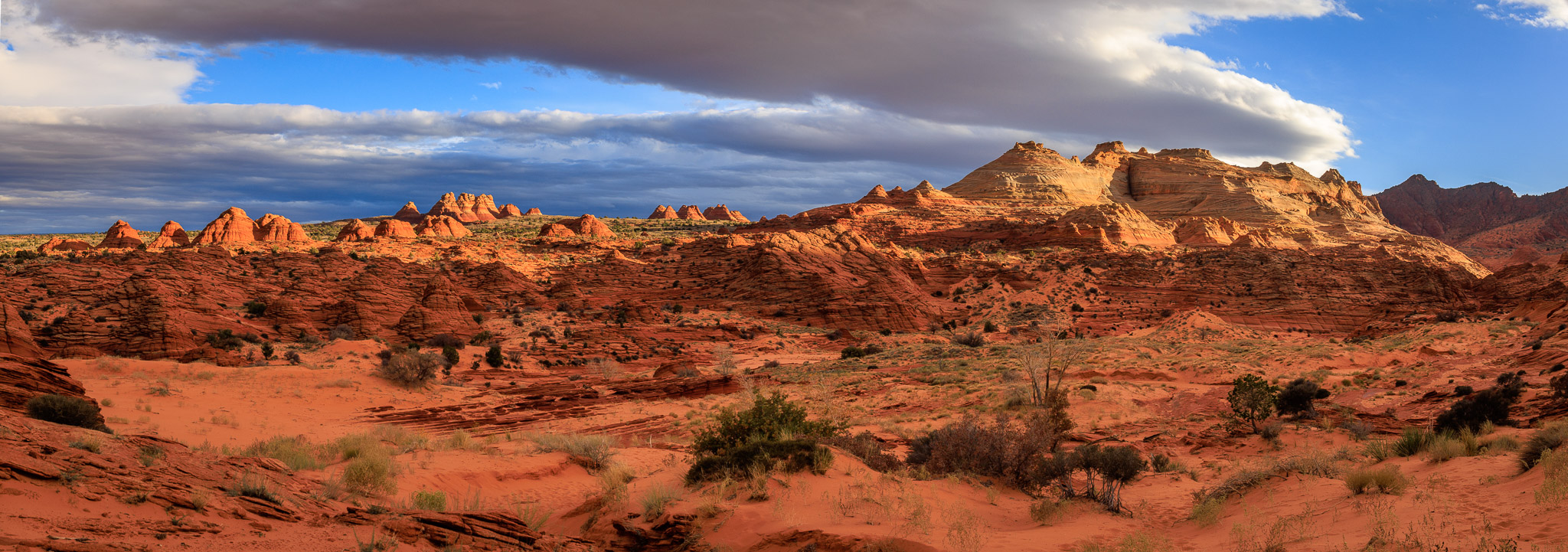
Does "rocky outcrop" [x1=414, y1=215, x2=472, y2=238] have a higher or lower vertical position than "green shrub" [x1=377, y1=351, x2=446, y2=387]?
higher

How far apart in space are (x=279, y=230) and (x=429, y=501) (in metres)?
66.0

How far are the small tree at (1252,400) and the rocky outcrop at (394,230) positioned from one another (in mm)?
68113

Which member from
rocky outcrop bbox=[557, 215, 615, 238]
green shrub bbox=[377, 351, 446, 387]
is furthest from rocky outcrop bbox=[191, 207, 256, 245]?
green shrub bbox=[377, 351, 446, 387]

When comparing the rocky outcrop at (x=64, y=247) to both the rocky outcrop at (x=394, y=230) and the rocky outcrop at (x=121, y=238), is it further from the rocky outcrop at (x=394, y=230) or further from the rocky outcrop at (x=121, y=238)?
the rocky outcrop at (x=394, y=230)

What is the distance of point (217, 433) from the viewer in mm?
16297

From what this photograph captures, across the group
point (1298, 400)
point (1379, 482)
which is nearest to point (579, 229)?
point (1298, 400)

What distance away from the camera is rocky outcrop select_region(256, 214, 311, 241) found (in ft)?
205

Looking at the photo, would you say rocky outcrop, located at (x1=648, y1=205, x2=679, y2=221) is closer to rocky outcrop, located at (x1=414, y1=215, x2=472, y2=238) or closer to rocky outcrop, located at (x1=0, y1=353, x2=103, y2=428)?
rocky outcrop, located at (x1=414, y1=215, x2=472, y2=238)

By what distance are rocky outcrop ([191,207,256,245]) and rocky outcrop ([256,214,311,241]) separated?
0.69m

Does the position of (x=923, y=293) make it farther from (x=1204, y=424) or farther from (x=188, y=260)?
(x=188, y=260)

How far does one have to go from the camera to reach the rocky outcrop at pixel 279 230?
62.5 m

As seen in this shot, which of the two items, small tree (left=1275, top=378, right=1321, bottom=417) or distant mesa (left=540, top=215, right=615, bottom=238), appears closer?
small tree (left=1275, top=378, right=1321, bottom=417)

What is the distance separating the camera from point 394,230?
69812mm

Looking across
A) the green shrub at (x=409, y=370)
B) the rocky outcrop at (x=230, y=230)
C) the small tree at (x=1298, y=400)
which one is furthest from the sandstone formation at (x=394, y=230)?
the small tree at (x=1298, y=400)
